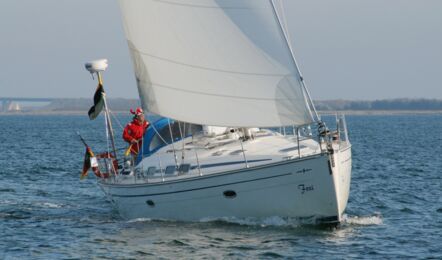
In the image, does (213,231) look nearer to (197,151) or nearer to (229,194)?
(229,194)

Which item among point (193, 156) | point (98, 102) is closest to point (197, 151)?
point (193, 156)

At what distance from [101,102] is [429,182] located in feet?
48.6

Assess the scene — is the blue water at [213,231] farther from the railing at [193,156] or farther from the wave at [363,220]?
the railing at [193,156]

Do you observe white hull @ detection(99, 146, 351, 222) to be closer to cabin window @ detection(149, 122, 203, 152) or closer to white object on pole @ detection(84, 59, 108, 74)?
cabin window @ detection(149, 122, 203, 152)

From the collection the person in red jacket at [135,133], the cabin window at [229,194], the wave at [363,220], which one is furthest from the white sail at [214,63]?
the wave at [363,220]

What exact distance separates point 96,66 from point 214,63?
5228 mm

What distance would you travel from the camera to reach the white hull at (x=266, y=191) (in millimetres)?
21531

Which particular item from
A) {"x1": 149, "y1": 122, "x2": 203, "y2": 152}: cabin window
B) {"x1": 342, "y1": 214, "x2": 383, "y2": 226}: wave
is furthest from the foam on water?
{"x1": 149, "y1": 122, "x2": 203, "y2": 152}: cabin window

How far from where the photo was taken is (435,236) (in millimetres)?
22391

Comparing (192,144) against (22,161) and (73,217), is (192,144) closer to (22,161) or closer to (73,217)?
(73,217)

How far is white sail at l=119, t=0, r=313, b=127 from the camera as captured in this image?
21.0 m

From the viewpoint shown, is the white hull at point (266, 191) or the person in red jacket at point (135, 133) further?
the person in red jacket at point (135, 133)

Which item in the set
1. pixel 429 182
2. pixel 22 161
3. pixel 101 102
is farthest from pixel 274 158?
pixel 22 161

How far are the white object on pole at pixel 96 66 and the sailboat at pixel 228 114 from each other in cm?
216
